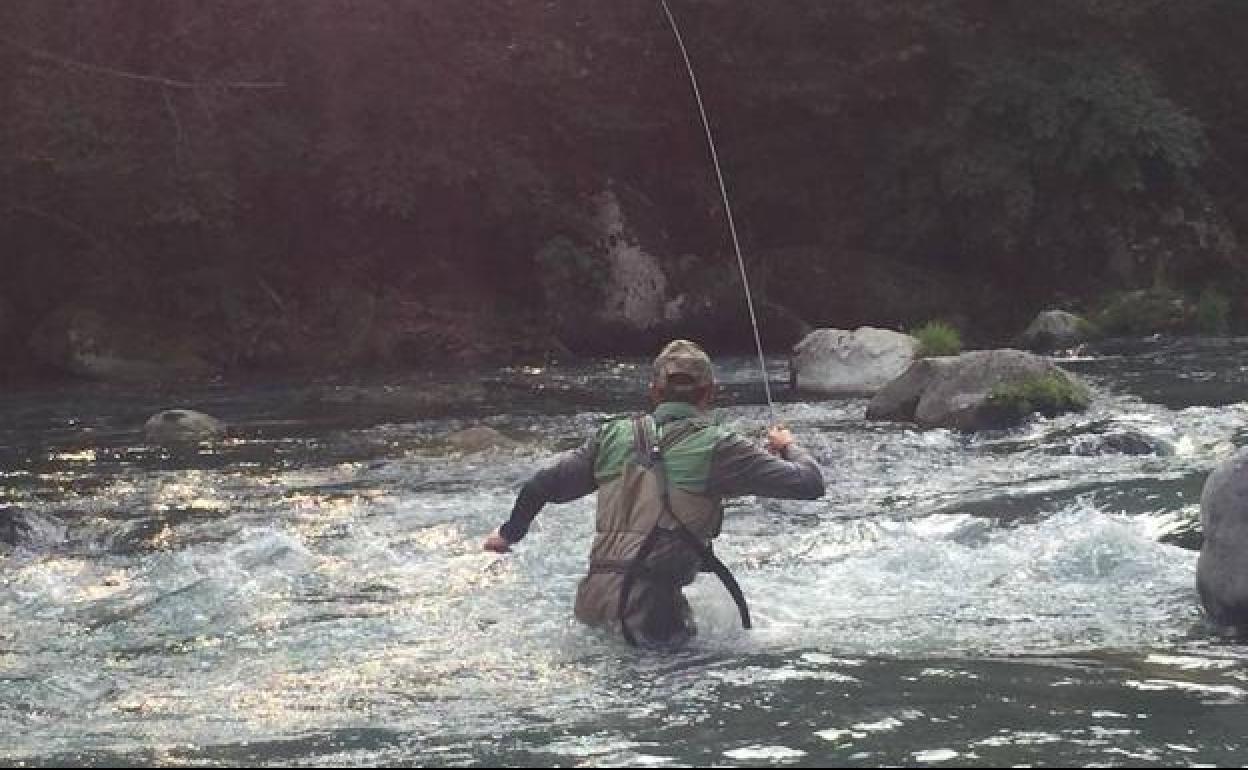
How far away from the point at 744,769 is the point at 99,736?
2.21m

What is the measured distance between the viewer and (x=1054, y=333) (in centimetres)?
2106

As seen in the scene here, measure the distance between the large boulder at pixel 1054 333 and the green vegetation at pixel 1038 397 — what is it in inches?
277

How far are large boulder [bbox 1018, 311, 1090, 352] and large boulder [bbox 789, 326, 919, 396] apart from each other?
4060 millimetres

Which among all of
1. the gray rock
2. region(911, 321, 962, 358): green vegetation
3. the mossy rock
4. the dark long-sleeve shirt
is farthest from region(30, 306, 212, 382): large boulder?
the dark long-sleeve shirt

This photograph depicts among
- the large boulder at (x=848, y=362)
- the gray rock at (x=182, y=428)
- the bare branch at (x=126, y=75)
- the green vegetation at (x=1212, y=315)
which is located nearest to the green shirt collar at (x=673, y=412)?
the gray rock at (x=182, y=428)

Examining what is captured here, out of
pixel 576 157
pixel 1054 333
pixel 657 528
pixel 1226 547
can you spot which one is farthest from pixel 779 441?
pixel 576 157

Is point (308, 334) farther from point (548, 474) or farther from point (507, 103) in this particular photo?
point (548, 474)

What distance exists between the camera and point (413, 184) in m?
23.1

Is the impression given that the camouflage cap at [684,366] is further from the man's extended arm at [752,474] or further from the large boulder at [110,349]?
the large boulder at [110,349]

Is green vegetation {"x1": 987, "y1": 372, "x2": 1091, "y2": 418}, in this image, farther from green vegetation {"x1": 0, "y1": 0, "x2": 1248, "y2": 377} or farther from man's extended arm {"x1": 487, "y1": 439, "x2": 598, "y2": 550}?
green vegetation {"x1": 0, "y1": 0, "x2": 1248, "y2": 377}

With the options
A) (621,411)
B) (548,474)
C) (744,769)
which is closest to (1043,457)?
(621,411)

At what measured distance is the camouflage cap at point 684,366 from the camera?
6.50 m

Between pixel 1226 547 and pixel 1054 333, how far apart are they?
1454 centimetres

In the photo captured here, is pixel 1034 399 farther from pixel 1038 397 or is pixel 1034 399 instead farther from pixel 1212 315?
pixel 1212 315
